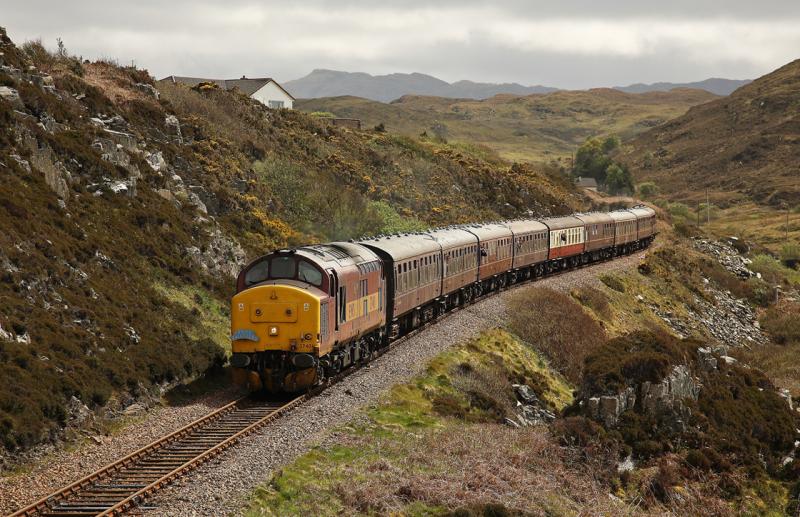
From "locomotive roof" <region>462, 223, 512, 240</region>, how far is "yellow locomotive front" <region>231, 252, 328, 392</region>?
26.4 metres

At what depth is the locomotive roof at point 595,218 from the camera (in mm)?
74688

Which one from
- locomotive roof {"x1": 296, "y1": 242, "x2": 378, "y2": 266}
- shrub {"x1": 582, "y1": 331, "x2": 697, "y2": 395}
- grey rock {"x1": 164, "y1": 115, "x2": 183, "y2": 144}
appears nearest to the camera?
locomotive roof {"x1": 296, "y1": 242, "x2": 378, "y2": 266}

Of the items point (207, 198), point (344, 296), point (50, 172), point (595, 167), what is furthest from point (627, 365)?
point (595, 167)

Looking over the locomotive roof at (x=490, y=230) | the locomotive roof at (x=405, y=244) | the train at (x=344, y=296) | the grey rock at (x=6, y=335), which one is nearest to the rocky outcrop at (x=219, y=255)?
the train at (x=344, y=296)

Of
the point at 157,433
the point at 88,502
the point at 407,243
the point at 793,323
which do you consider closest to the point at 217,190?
the point at 407,243

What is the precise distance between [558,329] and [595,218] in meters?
33.9

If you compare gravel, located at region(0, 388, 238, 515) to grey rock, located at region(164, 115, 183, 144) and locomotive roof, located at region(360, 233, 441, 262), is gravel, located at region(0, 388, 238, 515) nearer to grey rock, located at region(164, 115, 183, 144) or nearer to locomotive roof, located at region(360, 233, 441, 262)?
locomotive roof, located at region(360, 233, 441, 262)

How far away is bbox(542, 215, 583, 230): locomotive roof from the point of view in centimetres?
6735

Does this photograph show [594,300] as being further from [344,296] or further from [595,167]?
[595,167]

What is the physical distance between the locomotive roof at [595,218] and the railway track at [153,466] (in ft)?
173

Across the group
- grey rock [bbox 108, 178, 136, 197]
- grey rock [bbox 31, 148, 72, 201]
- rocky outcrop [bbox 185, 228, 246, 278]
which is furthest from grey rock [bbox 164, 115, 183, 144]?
grey rock [bbox 31, 148, 72, 201]

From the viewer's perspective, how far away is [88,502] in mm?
16484

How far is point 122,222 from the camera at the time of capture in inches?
1404

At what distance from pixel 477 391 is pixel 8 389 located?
1460 centimetres
